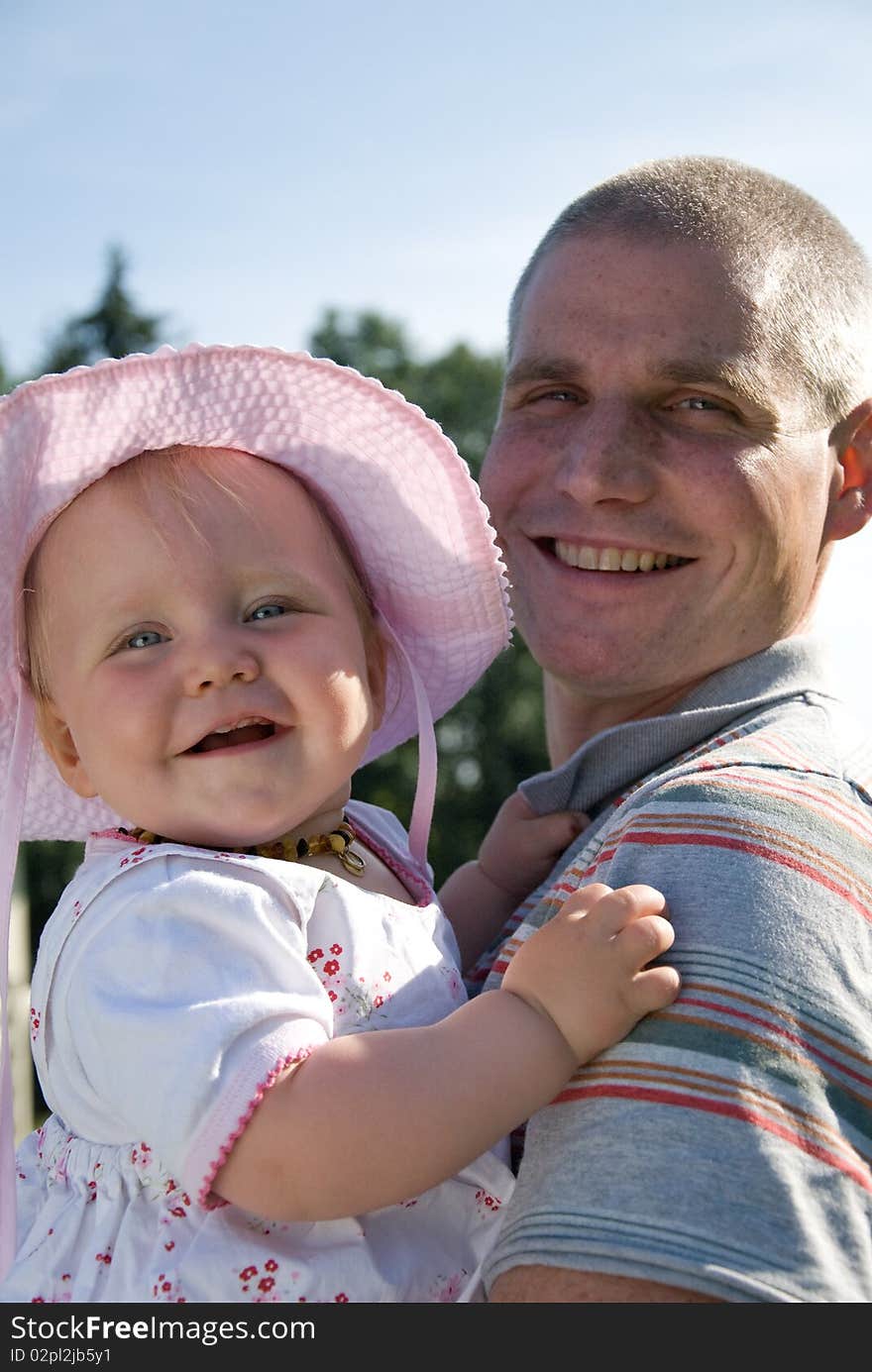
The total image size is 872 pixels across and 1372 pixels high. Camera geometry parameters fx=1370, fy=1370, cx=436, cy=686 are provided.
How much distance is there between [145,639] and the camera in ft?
7.01

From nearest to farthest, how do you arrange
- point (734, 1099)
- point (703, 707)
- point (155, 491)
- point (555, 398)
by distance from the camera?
1. point (734, 1099)
2. point (155, 491)
3. point (703, 707)
4. point (555, 398)

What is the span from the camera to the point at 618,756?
2.53 meters

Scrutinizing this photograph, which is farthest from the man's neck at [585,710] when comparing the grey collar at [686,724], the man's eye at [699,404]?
the man's eye at [699,404]

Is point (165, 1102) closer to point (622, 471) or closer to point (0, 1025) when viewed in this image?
point (0, 1025)

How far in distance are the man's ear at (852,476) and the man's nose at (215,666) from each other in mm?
1576

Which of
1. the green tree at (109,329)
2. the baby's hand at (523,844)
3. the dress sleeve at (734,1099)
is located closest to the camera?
the dress sleeve at (734,1099)

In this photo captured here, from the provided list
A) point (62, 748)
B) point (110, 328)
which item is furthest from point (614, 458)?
point (110, 328)

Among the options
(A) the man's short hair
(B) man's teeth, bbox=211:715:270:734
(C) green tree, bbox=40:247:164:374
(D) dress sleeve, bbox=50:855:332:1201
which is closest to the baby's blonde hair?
(B) man's teeth, bbox=211:715:270:734

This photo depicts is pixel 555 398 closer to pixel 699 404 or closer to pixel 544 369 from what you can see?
pixel 544 369

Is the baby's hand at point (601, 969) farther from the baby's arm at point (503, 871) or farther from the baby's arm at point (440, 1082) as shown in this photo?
the baby's arm at point (503, 871)

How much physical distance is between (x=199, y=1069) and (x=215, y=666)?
0.61m

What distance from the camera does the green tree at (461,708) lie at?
2503cm

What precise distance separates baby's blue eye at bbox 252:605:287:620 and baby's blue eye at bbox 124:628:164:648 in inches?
6.2

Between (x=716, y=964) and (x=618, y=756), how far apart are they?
2.62 feet
